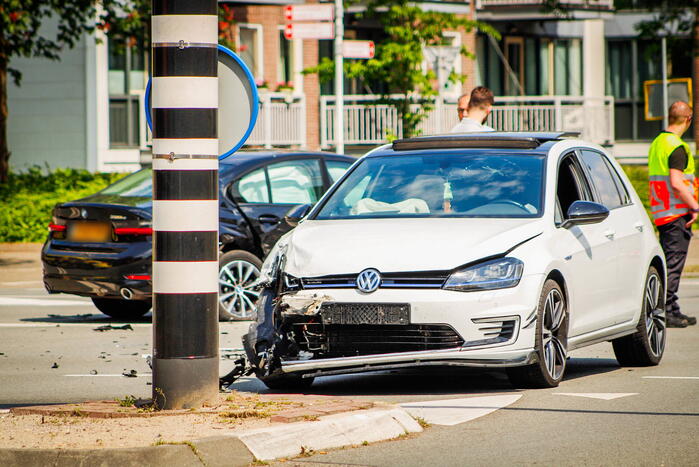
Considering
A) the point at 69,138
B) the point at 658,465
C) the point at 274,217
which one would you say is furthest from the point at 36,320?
the point at 69,138

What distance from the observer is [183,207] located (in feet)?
22.7

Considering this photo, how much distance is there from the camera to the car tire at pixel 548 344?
8.18m

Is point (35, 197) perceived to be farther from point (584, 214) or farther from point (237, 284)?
point (584, 214)

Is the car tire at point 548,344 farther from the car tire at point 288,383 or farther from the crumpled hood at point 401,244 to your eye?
the car tire at point 288,383

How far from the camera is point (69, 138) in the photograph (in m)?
32.2

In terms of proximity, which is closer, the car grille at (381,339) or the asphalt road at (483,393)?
the asphalt road at (483,393)

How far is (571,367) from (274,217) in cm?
451

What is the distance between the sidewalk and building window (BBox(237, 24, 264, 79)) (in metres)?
27.4

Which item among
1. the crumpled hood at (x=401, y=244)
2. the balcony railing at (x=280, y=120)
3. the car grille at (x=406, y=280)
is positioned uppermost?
the balcony railing at (x=280, y=120)

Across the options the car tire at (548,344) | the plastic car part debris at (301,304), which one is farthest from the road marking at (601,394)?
the plastic car part debris at (301,304)

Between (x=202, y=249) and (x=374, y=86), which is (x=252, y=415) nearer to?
(x=202, y=249)

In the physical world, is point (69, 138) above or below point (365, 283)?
above

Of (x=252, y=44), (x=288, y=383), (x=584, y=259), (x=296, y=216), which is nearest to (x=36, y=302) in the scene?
(x=296, y=216)

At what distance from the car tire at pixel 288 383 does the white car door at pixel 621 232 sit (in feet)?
6.91
